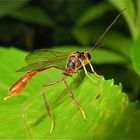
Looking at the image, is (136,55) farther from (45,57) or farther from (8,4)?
(8,4)

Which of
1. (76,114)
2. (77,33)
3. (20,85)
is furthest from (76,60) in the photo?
(77,33)

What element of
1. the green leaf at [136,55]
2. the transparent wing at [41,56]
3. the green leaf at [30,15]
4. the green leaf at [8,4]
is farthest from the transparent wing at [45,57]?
the green leaf at [30,15]

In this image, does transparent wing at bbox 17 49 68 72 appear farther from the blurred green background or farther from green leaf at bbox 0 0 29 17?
green leaf at bbox 0 0 29 17

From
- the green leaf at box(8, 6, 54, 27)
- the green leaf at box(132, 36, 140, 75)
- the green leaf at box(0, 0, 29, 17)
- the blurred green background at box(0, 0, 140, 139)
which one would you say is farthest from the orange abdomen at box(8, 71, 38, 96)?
the green leaf at box(8, 6, 54, 27)

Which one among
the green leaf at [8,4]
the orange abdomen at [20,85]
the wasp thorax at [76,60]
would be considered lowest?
the green leaf at [8,4]

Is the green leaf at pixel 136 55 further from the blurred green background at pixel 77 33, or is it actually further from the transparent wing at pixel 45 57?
the transparent wing at pixel 45 57

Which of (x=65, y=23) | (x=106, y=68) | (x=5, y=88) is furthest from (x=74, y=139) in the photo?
(x=65, y=23)
